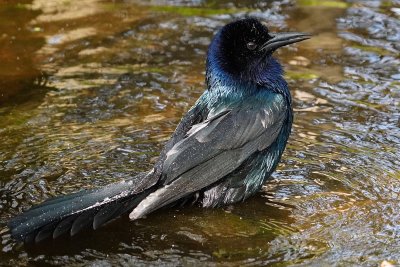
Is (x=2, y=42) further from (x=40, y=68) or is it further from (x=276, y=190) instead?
(x=276, y=190)

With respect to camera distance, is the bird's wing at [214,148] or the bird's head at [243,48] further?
the bird's head at [243,48]

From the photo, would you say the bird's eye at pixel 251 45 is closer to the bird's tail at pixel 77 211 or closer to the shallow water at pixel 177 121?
the shallow water at pixel 177 121

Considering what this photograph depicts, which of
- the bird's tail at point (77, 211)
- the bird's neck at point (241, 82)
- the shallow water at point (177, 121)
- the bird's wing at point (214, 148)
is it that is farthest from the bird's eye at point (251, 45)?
the bird's tail at point (77, 211)

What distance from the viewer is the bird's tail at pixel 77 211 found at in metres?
4.38

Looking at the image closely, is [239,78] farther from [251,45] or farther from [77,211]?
[77,211]

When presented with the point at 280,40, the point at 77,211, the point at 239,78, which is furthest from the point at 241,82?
the point at 77,211

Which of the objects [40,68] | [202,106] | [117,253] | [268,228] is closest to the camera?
[117,253]

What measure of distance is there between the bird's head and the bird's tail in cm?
91

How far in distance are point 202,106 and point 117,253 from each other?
1.17 meters

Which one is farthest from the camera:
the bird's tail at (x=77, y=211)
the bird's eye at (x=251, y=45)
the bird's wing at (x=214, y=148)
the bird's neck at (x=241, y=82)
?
the bird's eye at (x=251, y=45)

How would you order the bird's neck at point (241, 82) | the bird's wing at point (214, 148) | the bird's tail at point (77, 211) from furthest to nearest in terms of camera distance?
the bird's neck at point (241, 82) < the bird's wing at point (214, 148) < the bird's tail at point (77, 211)

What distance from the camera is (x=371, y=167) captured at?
5.34m

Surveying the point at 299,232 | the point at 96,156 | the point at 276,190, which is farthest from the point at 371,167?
the point at 96,156

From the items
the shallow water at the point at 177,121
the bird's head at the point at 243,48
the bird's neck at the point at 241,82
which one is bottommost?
the shallow water at the point at 177,121
